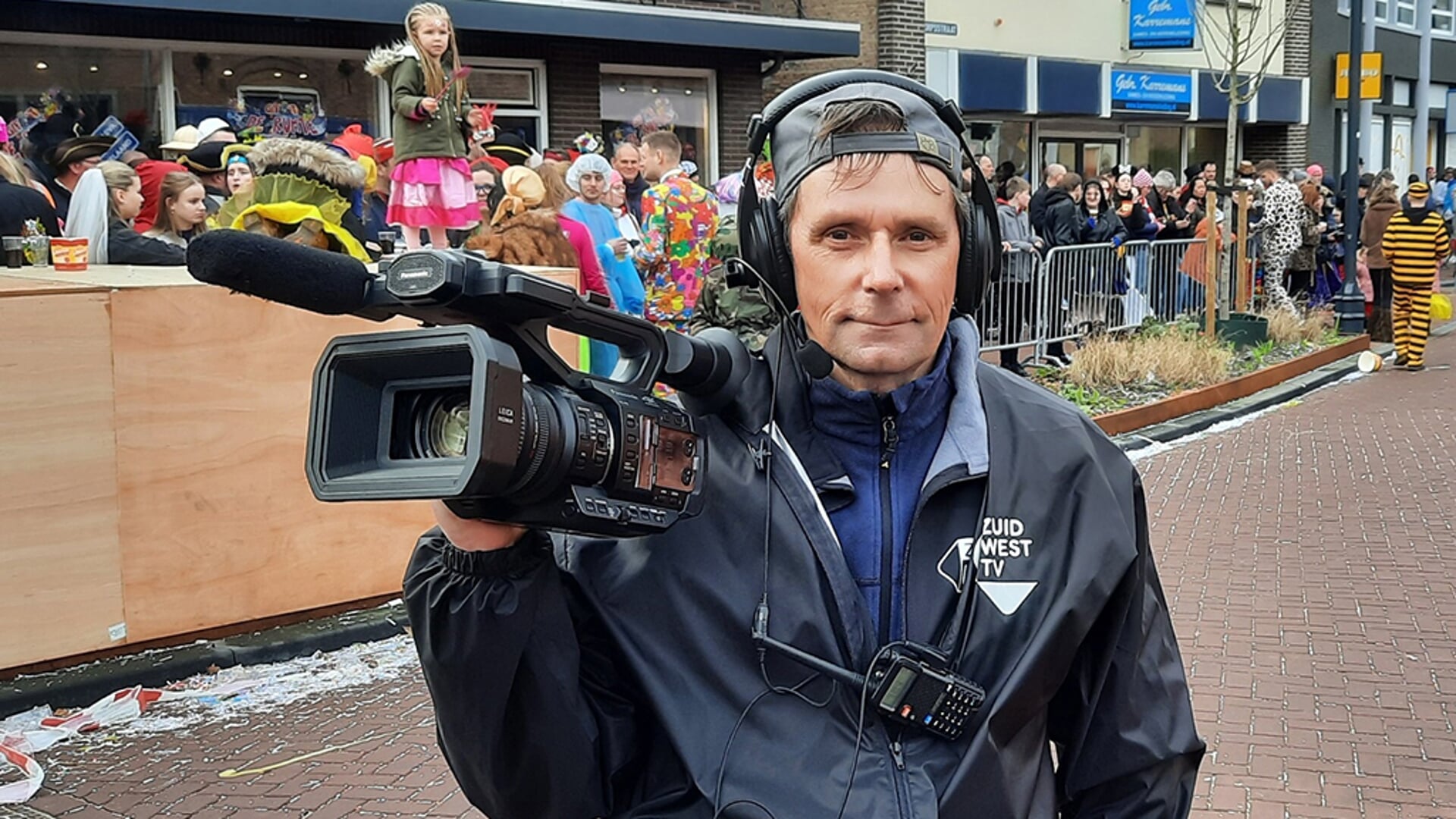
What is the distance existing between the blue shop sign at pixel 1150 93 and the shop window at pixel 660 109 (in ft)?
32.3

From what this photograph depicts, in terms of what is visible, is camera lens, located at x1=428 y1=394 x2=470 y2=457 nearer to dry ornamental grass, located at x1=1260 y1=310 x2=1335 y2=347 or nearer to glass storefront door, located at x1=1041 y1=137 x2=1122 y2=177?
dry ornamental grass, located at x1=1260 y1=310 x2=1335 y2=347

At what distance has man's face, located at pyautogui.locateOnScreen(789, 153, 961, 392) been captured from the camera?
2158 mm

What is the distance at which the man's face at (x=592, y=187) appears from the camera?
9.63m

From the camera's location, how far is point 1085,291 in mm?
14305

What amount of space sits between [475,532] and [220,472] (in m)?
4.79

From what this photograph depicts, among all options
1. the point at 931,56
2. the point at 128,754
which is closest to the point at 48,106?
the point at 128,754

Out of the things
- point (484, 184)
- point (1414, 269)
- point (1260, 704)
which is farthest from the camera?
point (1414, 269)

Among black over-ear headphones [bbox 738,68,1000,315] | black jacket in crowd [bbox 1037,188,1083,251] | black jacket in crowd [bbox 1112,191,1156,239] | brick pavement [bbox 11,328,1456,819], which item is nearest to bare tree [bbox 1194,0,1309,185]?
black jacket in crowd [bbox 1112,191,1156,239]

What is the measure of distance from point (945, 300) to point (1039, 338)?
1170 cm

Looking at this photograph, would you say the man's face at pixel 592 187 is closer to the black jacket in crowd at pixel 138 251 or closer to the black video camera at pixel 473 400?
the black jacket in crowd at pixel 138 251

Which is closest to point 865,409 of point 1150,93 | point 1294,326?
point 1294,326

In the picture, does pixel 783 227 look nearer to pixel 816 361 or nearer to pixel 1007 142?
pixel 816 361

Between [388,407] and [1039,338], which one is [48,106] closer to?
[1039,338]

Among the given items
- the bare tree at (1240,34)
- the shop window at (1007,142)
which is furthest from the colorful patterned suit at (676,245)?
the bare tree at (1240,34)
